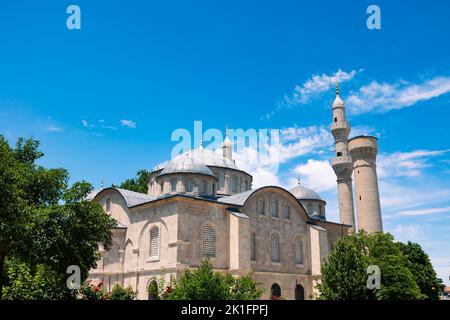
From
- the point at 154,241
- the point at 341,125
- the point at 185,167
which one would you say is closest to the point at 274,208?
the point at 185,167

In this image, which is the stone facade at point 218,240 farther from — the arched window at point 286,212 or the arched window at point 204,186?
the arched window at point 204,186

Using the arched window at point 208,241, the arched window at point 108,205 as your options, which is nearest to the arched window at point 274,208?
the arched window at point 208,241

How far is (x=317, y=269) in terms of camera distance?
1251 inches

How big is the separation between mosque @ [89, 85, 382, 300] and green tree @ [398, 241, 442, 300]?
5791 millimetres

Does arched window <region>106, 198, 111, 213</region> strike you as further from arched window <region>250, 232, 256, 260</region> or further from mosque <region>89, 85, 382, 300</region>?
arched window <region>250, 232, 256, 260</region>

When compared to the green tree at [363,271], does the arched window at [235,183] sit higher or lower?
higher

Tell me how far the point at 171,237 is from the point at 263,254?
22.1 feet

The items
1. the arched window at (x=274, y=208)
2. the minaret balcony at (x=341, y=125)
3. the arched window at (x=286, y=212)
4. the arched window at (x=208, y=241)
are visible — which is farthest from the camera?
the minaret balcony at (x=341, y=125)

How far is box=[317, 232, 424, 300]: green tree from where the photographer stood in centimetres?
2147

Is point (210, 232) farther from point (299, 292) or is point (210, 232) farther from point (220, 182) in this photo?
point (220, 182)

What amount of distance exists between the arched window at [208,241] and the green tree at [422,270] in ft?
54.9

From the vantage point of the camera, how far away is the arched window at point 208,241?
27.1 m

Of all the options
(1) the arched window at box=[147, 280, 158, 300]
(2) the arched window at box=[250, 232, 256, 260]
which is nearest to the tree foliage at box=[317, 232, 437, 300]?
(2) the arched window at box=[250, 232, 256, 260]
